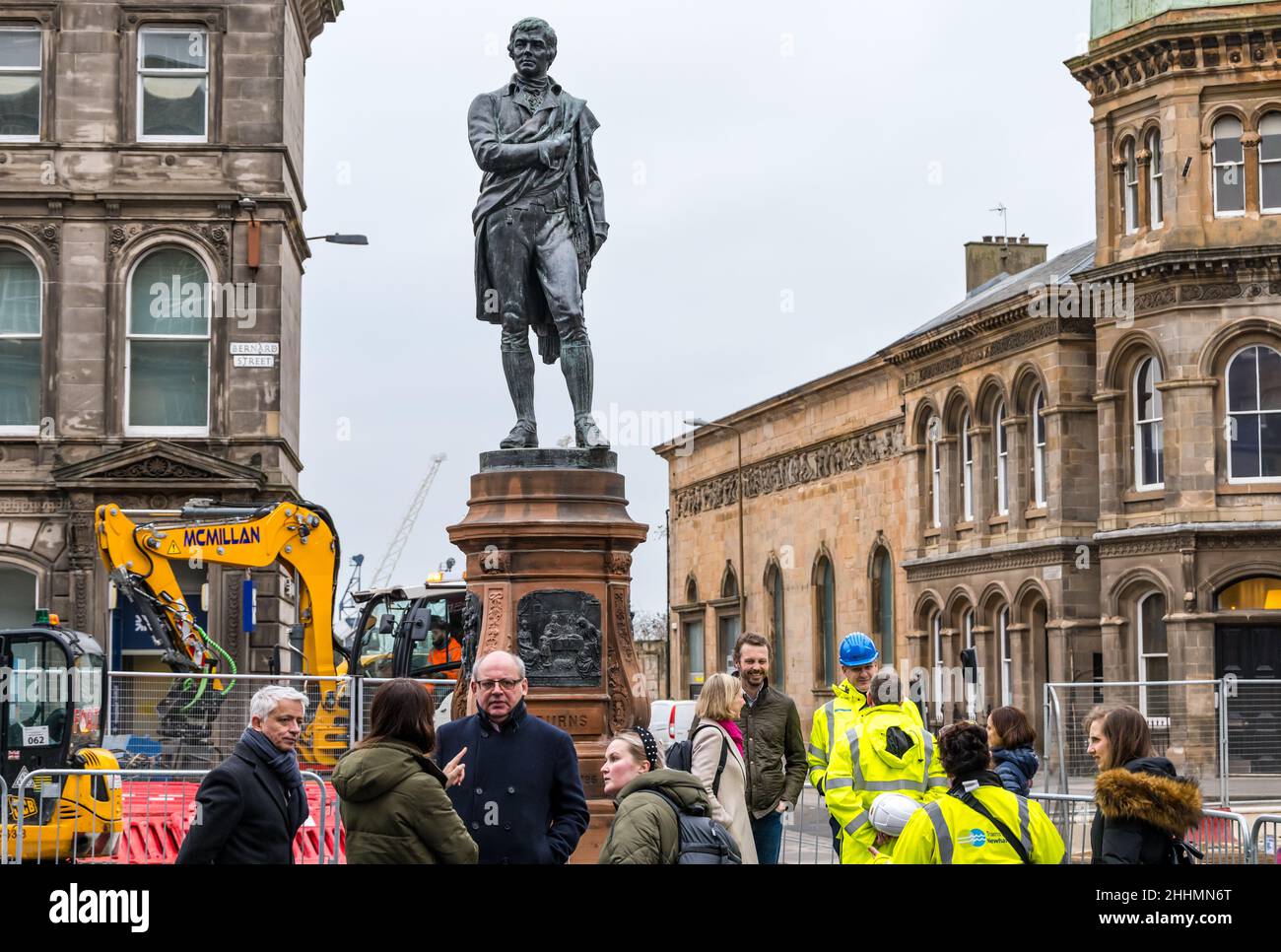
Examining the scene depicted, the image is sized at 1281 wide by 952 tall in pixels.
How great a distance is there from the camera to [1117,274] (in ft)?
133

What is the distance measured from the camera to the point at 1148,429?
40.6 metres

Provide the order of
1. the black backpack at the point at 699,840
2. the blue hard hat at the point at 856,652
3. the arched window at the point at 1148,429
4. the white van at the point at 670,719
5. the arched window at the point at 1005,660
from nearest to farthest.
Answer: the black backpack at the point at 699,840 < the blue hard hat at the point at 856,652 < the white van at the point at 670,719 < the arched window at the point at 1148,429 < the arched window at the point at 1005,660

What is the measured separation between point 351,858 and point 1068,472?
120 feet

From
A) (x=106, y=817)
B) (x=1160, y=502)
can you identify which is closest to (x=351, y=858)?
(x=106, y=817)

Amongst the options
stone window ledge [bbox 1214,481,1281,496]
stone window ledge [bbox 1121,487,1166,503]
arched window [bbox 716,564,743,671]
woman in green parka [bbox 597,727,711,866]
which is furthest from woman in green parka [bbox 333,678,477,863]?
arched window [bbox 716,564,743,671]

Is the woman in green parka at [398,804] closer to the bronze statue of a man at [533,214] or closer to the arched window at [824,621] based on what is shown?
the bronze statue of a man at [533,214]

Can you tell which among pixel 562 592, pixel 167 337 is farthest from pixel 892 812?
pixel 167 337

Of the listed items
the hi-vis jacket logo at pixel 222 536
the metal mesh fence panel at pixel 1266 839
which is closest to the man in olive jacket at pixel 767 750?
the metal mesh fence panel at pixel 1266 839

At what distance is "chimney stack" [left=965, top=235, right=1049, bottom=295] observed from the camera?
60.0 metres

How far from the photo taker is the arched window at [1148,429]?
40188 millimetres

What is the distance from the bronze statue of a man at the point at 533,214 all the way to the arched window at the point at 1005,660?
1253 inches
